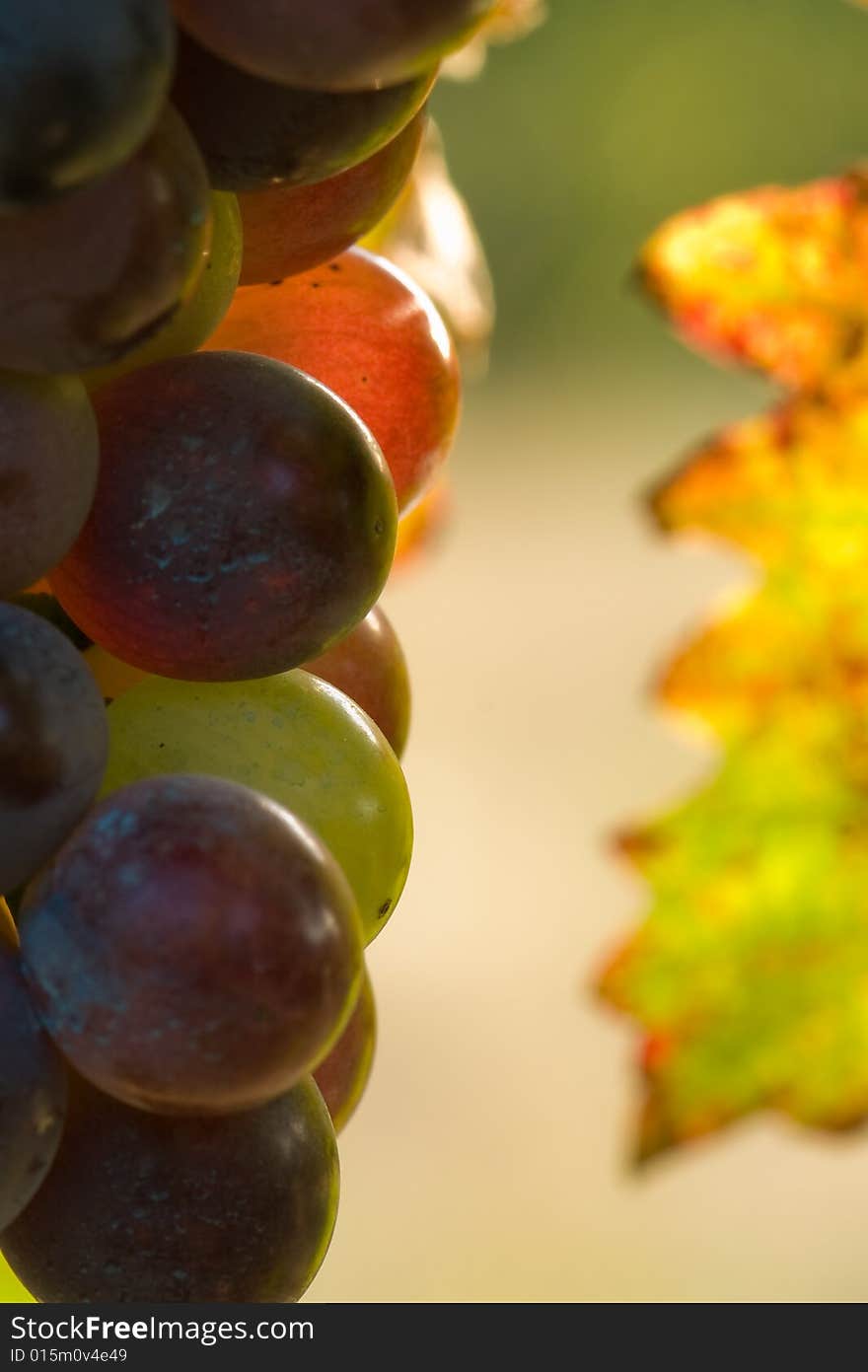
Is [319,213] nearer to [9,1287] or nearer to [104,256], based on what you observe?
[104,256]

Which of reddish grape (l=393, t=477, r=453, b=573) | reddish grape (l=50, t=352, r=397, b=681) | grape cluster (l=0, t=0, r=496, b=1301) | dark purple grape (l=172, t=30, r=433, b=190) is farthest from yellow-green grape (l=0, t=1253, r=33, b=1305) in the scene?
reddish grape (l=393, t=477, r=453, b=573)

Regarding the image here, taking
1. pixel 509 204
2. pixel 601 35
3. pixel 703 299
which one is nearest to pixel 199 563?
pixel 703 299

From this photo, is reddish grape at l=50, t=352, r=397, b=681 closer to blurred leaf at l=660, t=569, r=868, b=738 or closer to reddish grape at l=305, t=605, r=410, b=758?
reddish grape at l=305, t=605, r=410, b=758

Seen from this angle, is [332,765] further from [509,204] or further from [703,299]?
[509,204]

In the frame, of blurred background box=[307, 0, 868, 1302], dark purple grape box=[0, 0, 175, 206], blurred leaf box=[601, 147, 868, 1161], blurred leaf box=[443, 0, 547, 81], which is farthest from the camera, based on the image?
blurred background box=[307, 0, 868, 1302]

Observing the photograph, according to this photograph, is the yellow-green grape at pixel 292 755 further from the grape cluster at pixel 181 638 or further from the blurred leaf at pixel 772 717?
the blurred leaf at pixel 772 717

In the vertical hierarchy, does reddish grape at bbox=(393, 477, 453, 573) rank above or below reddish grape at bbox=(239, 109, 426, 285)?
below
